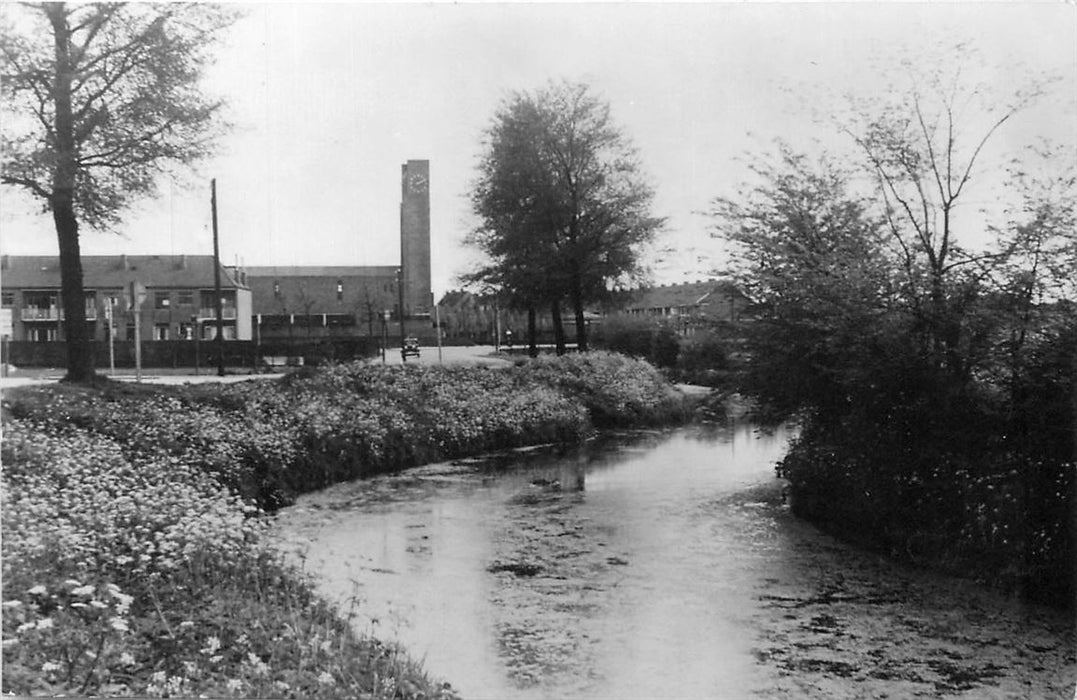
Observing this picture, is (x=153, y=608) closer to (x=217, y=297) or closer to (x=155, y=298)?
(x=155, y=298)

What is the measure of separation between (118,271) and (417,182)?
356 centimetres

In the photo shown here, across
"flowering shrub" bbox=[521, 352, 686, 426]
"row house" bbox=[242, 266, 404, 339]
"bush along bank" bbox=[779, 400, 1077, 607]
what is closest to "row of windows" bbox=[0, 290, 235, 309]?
"row house" bbox=[242, 266, 404, 339]

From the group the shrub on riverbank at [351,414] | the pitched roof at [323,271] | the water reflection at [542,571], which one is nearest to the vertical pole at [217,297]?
the pitched roof at [323,271]

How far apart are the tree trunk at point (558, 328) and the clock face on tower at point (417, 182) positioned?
742cm

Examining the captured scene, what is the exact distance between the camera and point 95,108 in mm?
9312

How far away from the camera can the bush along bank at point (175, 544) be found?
17.2 feet

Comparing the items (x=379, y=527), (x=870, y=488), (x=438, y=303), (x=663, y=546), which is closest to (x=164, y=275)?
(x=379, y=527)

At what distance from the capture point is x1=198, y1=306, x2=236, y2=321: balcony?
521 inches

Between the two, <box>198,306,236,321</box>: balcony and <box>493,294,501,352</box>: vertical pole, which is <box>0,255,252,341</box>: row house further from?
<box>493,294,501,352</box>: vertical pole

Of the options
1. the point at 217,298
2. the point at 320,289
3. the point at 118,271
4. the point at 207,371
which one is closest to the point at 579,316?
the point at 320,289

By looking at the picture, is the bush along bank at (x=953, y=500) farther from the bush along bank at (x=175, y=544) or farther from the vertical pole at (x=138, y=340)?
the vertical pole at (x=138, y=340)

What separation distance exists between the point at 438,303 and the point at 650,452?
511cm

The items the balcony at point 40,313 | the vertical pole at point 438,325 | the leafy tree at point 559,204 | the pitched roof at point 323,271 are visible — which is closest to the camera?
the balcony at point 40,313

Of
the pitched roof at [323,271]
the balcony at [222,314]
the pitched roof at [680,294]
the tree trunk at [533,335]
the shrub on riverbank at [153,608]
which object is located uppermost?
the pitched roof at [323,271]
